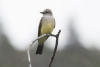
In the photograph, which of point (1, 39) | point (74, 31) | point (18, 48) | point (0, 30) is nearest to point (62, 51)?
point (18, 48)

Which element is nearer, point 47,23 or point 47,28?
point 47,28

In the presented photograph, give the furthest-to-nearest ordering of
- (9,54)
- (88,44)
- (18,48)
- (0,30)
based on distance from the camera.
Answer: (0,30) → (88,44) → (18,48) → (9,54)

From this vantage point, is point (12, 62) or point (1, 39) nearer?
point (12, 62)

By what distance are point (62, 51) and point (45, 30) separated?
25.4ft

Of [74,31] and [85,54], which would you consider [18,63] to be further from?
[74,31]

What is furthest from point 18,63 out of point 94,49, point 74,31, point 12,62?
point 74,31

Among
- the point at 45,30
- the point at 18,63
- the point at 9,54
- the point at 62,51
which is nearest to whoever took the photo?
the point at 45,30

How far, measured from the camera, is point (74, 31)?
60.4 feet

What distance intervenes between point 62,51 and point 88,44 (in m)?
1.23

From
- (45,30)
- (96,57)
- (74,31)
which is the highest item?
(45,30)

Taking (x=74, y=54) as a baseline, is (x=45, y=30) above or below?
above

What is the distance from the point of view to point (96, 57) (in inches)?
472

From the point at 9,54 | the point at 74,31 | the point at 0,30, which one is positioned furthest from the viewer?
the point at 74,31

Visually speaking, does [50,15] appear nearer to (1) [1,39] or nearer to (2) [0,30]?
(1) [1,39]
